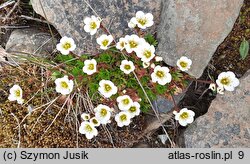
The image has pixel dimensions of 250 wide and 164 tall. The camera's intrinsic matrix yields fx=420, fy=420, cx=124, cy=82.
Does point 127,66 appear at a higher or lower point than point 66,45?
lower

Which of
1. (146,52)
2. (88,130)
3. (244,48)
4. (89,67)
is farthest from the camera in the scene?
(244,48)

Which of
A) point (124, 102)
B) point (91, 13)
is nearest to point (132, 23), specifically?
point (91, 13)

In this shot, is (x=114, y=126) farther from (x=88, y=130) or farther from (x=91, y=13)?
(x=91, y=13)

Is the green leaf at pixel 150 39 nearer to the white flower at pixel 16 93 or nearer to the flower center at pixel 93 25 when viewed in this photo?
the flower center at pixel 93 25

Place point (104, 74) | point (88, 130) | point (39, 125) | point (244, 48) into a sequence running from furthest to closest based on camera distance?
1. point (244, 48)
2. point (39, 125)
3. point (104, 74)
4. point (88, 130)

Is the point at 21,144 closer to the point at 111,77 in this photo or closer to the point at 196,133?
the point at 111,77

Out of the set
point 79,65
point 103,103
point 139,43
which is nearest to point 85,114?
point 103,103

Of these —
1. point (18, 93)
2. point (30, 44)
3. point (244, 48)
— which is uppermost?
point (30, 44)

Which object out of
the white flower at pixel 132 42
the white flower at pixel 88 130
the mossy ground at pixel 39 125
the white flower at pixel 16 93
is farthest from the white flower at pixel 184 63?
the white flower at pixel 16 93

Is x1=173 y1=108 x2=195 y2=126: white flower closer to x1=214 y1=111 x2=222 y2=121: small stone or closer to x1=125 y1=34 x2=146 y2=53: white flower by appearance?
x1=214 y1=111 x2=222 y2=121: small stone
